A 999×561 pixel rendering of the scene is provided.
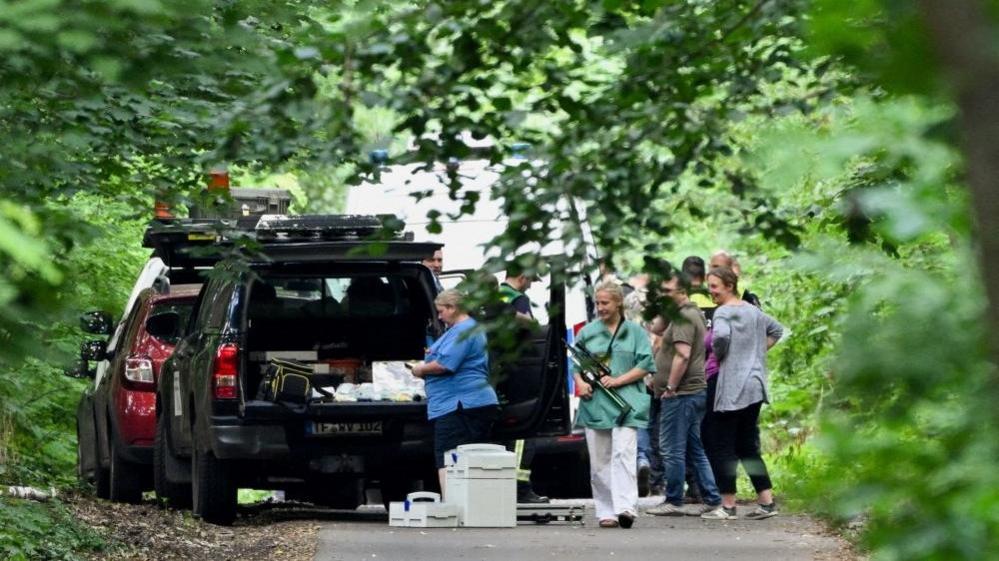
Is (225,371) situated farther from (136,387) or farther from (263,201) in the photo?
(263,201)

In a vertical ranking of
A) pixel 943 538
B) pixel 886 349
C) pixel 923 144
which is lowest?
pixel 943 538

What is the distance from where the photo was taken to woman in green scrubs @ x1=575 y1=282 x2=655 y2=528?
45.8 ft

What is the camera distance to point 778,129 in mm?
3434

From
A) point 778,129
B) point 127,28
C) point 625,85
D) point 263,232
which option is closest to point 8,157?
point 127,28

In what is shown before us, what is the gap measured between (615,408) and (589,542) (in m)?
1.14

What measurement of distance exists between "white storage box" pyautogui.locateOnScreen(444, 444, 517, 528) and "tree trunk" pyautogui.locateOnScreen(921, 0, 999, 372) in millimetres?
11789

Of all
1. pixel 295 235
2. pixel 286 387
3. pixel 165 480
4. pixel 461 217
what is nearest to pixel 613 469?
pixel 286 387

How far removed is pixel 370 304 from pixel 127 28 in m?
9.82

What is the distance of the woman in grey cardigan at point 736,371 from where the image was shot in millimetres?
14516

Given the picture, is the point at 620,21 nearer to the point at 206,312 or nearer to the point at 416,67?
the point at 416,67

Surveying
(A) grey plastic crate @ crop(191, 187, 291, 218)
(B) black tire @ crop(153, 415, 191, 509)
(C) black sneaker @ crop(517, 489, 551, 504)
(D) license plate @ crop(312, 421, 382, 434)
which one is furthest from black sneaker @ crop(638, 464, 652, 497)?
(A) grey plastic crate @ crop(191, 187, 291, 218)

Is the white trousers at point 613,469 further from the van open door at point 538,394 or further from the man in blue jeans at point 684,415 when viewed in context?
the man in blue jeans at point 684,415

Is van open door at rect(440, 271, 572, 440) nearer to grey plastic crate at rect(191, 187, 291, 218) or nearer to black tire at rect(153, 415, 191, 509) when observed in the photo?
black tire at rect(153, 415, 191, 509)

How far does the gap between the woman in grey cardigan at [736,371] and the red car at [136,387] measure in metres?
4.71
